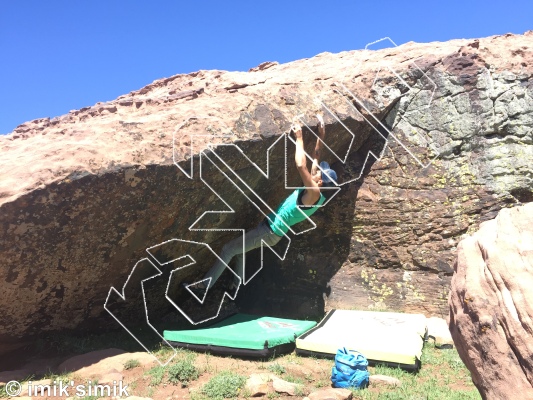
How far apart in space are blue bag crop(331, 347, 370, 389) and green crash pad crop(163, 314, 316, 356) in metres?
0.92

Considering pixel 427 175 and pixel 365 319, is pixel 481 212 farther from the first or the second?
pixel 365 319

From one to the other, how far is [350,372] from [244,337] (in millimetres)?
1379

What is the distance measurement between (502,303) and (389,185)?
4635 millimetres

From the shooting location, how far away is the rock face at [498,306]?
2.32 metres

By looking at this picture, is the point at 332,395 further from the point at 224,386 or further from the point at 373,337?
the point at 373,337

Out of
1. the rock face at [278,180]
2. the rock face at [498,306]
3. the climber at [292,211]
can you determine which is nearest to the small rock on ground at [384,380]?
the rock face at [498,306]

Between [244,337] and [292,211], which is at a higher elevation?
[292,211]

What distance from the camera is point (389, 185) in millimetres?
6973

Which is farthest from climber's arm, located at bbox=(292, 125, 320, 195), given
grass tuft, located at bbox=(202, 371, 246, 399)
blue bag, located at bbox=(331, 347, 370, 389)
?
grass tuft, located at bbox=(202, 371, 246, 399)

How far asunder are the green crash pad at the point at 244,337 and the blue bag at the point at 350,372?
922 millimetres

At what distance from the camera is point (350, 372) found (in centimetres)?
422

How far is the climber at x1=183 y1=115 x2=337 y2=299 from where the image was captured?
539 cm

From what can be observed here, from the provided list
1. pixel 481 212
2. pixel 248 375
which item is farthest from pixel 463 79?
pixel 248 375


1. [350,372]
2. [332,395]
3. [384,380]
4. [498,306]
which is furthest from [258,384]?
[498,306]
